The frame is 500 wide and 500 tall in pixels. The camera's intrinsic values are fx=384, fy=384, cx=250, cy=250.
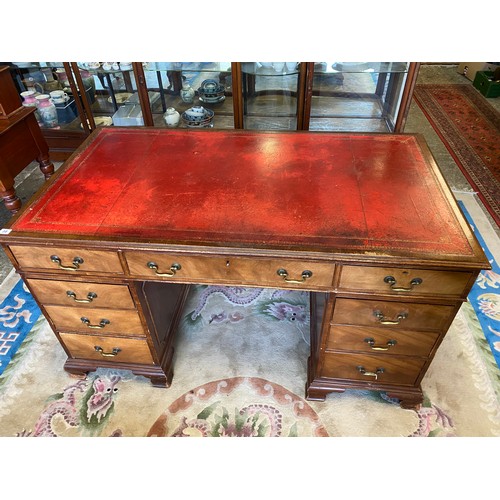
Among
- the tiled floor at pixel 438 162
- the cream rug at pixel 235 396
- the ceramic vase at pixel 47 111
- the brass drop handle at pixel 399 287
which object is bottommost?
the cream rug at pixel 235 396

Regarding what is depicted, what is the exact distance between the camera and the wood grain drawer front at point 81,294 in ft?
4.83

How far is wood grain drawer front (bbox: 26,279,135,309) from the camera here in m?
1.47

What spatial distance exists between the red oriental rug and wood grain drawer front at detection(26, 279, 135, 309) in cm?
253

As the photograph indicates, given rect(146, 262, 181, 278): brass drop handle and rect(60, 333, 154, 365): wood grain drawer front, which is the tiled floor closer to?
rect(60, 333, 154, 365): wood grain drawer front

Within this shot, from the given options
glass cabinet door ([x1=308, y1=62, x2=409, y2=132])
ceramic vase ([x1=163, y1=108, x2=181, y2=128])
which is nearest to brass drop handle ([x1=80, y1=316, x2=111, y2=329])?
ceramic vase ([x1=163, y1=108, x2=181, y2=128])

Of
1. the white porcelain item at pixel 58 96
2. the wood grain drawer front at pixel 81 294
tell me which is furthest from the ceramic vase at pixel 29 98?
the wood grain drawer front at pixel 81 294

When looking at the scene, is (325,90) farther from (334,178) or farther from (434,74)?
(434,74)

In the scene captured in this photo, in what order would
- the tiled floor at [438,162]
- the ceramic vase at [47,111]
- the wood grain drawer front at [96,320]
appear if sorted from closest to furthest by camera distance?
1. the wood grain drawer front at [96,320]
2. the tiled floor at [438,162]
3. the ceramic vase at [47,111]

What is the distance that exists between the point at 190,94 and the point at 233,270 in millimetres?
1935

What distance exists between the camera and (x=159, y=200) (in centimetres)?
143

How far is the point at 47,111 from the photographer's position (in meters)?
3.07

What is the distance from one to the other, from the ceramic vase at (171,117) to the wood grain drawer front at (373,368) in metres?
1.92

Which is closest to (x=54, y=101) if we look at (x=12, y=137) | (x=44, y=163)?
(x=44, y=163)

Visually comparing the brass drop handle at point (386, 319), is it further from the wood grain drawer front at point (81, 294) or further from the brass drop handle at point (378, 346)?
the wood grain drawer front at point (81, 294)
